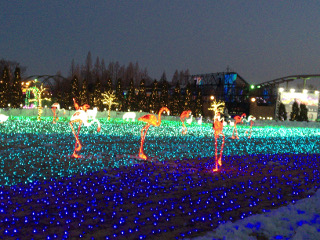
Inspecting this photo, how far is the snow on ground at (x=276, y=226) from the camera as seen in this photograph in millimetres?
4156

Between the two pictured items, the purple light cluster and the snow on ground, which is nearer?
the snow on ground

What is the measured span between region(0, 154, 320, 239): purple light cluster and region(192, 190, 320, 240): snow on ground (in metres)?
0.29

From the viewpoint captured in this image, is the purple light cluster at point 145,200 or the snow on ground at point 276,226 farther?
the purple light cluster at point 145,200

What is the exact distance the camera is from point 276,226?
14.9ft

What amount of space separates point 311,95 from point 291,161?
111 ft

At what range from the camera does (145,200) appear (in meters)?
5.70

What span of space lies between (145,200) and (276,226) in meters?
2.19

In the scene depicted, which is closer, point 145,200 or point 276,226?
point 276,226

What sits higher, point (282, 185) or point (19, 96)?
point (19, 96)

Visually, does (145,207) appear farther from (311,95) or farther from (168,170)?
(311,95)

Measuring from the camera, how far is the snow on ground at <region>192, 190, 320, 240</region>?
4156mm

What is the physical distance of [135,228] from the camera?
441cm

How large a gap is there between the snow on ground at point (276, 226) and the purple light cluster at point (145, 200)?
0.94 ft

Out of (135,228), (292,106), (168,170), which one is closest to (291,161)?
(168,170)
